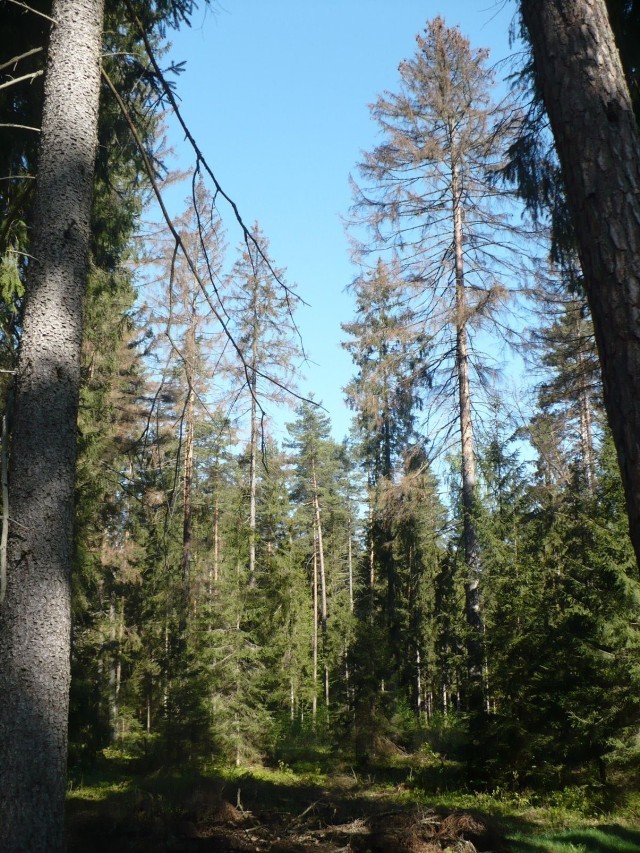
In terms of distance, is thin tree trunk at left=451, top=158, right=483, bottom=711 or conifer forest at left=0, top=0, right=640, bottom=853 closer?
conifer forest at left=0, top=0, right=640, bottom=853

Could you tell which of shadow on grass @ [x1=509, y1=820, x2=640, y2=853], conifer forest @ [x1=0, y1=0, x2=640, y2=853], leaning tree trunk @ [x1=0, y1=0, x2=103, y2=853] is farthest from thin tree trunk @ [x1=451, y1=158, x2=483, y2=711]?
leaning tree trunk @ [x1=0, y1=0, x2=103, y2=853]

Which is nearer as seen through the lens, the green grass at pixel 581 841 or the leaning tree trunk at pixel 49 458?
the leaning tree trunk at pixel 49 458

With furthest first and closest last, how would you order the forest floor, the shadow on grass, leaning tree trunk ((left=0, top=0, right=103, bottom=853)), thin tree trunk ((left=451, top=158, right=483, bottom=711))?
thin tree trunk ((left=451, top=158, right=483, bottom=711)), the shadow on grass, the forest floor, leaning tree trunk ((left=0, top=0, right=103, bottom=853))

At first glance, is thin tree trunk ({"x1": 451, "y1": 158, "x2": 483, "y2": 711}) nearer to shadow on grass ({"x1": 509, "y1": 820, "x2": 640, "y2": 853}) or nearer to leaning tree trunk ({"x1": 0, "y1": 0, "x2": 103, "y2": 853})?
shadow on grass ({"x1": 509, "y1": 820, "x2": 640, "y2": 853})

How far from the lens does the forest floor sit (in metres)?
7.02

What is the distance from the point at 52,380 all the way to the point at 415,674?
81.3 ft

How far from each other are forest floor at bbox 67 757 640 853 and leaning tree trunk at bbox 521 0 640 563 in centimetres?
540

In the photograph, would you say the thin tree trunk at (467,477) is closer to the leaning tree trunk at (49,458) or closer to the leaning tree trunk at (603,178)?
the leaning tree trunk at (49,458)

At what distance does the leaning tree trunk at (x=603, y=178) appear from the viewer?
2.98 metres

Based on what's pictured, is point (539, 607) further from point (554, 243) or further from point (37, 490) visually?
point (37, 490)

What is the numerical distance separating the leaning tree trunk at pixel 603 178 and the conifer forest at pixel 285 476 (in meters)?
0.01

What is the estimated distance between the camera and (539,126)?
22.0 feet

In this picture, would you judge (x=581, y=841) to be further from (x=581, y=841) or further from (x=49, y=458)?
(x=49, y=458)

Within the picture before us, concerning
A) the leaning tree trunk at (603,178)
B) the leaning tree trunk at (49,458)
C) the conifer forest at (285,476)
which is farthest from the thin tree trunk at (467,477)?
the leaning tree trunk at (603,178)
